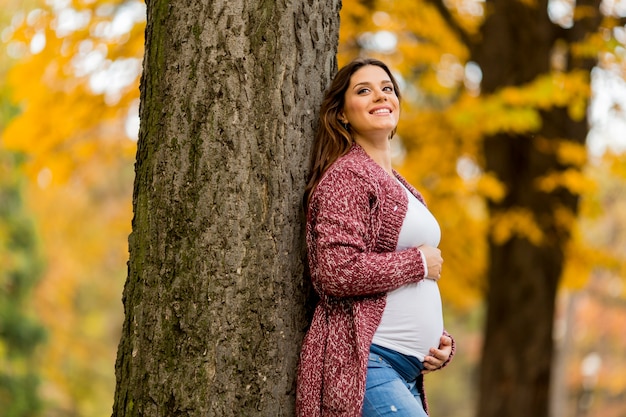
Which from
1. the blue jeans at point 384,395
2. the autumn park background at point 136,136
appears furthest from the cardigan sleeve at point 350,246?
the autumn park background at point 136,136

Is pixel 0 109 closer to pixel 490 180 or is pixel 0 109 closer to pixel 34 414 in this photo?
pixel 34 414

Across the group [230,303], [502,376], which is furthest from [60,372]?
[230,303]

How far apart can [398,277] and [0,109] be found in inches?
556

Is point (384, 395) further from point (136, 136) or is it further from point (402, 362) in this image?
point (136, 136)

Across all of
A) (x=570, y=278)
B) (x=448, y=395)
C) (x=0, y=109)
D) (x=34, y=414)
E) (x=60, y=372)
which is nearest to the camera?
(x=570, y=278)

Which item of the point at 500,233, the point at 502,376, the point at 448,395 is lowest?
the point at 448,395

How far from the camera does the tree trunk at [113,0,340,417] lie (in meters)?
2.71

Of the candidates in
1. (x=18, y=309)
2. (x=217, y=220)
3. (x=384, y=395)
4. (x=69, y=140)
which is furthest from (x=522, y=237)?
(x=18, y=309)

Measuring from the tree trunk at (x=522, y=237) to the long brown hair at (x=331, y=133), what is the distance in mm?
5221

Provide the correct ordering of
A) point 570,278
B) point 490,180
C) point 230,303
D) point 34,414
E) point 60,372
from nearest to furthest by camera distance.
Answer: point 230,303 < point 490,180 < point 570,278 < point 34,414 < point 60,372

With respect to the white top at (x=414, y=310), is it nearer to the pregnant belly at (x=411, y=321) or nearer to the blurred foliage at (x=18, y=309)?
the pregnant belly at (x=411, y=321)

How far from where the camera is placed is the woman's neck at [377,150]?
121 inches

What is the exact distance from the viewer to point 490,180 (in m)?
7.38

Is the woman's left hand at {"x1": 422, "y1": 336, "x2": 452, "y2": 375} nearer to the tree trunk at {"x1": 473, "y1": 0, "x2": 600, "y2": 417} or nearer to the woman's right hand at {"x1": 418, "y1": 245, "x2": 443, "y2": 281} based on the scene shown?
the woman's right hand at {"x1": 418, "y1": 245, "x2": 443, "y2": 281}
